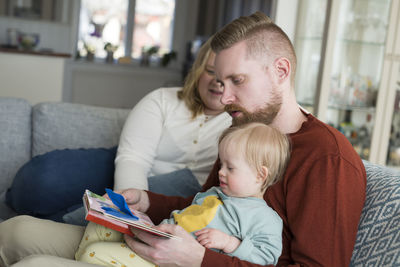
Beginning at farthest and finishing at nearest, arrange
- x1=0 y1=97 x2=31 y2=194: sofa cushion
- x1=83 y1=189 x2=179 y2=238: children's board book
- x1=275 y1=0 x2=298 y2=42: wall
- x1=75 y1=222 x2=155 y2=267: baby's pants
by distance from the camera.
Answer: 1. x1=275 y1=0 x2=298 y2=42: wall
2. x1=0 y1=97 x2=31 y2=194: sofa cushion
3. x1=75 y1=222 x2=155 y2=267: baby's pants
4. x1=83 y1=189 x2=179 y2=238: children's board book

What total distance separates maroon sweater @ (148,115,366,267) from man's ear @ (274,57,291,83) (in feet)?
0.58

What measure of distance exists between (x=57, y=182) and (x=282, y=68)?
1.12 m

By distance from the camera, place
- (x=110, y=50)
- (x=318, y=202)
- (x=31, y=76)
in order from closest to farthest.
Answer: (x=318, y=202), (x=31, y=76), (x=110, y=50)

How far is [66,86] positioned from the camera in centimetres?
648

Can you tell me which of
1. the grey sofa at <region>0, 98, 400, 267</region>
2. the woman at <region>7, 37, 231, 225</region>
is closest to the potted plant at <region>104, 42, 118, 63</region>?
the grey sofa at <region>0, 98, 400, 267</region>

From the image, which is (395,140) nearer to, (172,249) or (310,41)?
(310,41)

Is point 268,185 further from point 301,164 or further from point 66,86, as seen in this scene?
point 66,86

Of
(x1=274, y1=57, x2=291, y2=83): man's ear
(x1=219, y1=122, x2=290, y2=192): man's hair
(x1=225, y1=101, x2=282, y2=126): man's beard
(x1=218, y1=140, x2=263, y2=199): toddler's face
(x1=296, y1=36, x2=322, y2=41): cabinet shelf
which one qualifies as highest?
(x1=296, y1=36, x2=322, y2=41): cabinet shelf

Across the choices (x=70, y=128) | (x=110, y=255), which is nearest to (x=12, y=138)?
(x=70, y=128)

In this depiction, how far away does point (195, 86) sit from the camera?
220cm

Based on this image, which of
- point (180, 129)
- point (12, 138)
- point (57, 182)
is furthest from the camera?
point (12, 138)

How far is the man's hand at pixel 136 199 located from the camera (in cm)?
162

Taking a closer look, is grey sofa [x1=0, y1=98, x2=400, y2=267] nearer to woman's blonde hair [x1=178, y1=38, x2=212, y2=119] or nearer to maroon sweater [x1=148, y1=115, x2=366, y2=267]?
woman's blonde hair [x1=178, y1=38, x2=212, y2=119]

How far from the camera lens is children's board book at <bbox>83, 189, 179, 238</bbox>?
119 centimetres
